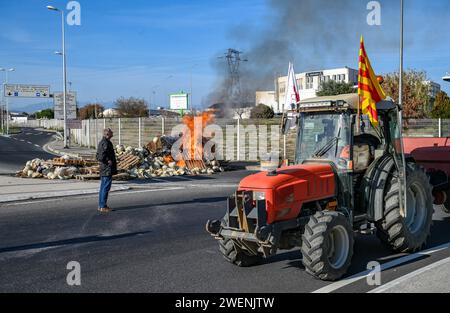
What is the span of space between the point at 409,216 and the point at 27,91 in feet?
216

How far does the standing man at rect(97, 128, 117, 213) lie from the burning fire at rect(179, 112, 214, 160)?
379 inches

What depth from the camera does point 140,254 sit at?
7.23m

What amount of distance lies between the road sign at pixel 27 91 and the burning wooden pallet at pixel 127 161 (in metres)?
49.9

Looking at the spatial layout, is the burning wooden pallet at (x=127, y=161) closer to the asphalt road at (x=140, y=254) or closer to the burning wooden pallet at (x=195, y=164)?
the burning wooden pallet at (x=195, y=164)

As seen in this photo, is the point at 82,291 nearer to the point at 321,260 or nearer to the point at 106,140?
the point at 321,260

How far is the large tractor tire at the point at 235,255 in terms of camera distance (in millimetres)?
6418

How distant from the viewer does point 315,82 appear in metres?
91.8

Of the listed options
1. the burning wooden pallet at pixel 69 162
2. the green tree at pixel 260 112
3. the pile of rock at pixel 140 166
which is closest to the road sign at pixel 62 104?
the pile of rock at pixel 140 166

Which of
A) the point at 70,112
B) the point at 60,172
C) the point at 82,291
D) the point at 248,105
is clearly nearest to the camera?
the point at 82,291

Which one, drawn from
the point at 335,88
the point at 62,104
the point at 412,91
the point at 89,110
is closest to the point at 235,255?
the point at 62,104

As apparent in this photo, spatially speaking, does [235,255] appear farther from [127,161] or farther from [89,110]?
[89,110]

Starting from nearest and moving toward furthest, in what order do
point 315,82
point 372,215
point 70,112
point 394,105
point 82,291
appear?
point 82,291
point 372,215
point 394,105
point 70,112
point 315,82

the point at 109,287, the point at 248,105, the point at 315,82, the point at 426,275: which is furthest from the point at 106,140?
the point at 315,82
